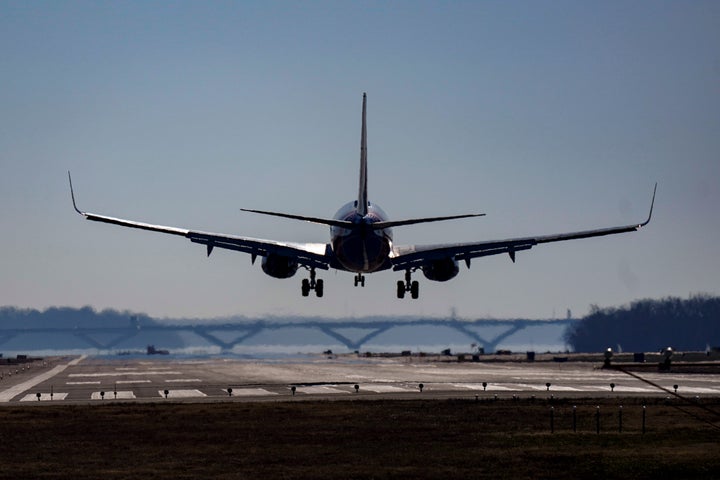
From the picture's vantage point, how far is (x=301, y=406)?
7625cm

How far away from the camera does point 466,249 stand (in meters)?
91.0

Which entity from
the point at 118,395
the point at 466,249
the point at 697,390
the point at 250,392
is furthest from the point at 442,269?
the point at 118,395

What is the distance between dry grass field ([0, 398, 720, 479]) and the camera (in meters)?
45.7

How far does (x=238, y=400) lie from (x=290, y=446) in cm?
2960

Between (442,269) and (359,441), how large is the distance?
36680 millimetres

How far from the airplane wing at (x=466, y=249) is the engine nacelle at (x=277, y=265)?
8406 millimetres

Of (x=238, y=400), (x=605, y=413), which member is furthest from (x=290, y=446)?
(x=238, y=400)

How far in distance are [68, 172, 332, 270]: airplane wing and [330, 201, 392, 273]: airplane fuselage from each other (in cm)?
385

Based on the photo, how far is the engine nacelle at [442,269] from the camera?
9075cm

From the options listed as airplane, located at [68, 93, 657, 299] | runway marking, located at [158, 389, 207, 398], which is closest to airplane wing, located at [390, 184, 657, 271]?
airplane, located at [68, 93, 657, 299]

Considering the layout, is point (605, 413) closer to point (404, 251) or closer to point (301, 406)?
point (301, 406)

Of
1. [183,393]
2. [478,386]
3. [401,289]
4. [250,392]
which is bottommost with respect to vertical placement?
[183,393]

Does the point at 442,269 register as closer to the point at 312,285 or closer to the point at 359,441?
the point at 312,285

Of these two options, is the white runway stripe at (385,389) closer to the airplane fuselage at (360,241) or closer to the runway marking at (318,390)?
the runway marking at (318,390)
